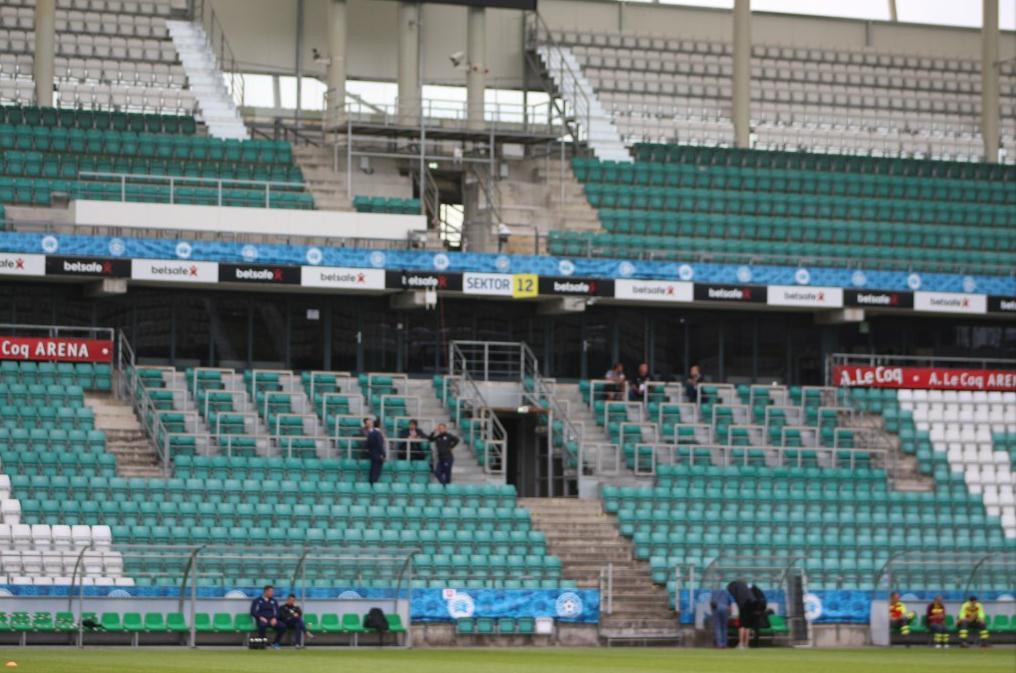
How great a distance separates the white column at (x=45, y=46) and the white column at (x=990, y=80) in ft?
70.7

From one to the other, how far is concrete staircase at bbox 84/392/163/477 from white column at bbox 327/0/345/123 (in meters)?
9.23

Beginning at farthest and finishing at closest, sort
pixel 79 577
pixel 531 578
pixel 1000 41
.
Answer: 1. pixel 1000 41
2. pixel 531 578
3. pixel 79 577

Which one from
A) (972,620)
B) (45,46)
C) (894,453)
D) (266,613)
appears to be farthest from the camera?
(45,46)

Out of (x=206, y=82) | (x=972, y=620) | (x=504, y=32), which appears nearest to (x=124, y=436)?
(x=206, y=82)

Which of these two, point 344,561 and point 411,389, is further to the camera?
point 411,389

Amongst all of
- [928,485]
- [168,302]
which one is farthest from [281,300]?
[928,485]

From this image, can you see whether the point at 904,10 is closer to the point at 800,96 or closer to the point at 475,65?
the point at 800,96

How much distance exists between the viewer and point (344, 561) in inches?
1294

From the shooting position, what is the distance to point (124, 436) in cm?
3734

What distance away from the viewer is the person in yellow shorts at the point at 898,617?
35.0 m

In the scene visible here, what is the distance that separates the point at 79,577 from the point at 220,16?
19.7m

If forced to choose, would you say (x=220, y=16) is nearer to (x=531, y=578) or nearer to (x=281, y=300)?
(x=281, y=300)

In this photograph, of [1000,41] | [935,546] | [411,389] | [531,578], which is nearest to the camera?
[531,578]

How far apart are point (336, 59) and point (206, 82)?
281 cm
